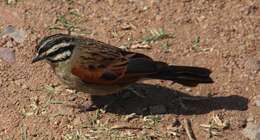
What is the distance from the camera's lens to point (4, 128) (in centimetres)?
843

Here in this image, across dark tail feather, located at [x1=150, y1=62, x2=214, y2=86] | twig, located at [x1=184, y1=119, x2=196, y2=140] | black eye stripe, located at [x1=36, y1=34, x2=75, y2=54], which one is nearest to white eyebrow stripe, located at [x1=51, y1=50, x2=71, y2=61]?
black eye stripe, located at [x1=36, y1=34, x2=75, y2=54]

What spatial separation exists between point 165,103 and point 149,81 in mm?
447

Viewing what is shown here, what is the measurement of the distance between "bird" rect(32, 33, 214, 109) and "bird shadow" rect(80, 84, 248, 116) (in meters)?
0.30

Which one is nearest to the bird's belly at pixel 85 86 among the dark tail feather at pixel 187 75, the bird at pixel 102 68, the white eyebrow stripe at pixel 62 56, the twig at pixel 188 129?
the bird at pixel 102 68

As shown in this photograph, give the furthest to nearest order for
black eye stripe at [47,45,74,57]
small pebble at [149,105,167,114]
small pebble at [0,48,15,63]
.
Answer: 1. small pebble at [0,48,15,63]
2. small pebble at [149,105,167,114]
3. black eye stripe at [47,45,74,57]

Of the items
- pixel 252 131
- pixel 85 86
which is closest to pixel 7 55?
pixel 85 86

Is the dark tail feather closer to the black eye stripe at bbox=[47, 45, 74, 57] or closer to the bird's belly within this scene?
the bird's belly

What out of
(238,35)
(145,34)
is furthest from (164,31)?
(238,35)

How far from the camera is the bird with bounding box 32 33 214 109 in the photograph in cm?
845

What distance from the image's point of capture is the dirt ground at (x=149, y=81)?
28.2 ft

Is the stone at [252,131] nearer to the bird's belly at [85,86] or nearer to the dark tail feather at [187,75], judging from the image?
the dark tail feather at [187,75]

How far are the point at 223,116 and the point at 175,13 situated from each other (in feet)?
6.47

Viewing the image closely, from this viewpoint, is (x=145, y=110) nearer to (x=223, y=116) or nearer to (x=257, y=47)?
(x=223, y=116)

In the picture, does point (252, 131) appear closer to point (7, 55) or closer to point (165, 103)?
point (165, 103)
